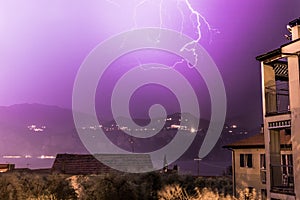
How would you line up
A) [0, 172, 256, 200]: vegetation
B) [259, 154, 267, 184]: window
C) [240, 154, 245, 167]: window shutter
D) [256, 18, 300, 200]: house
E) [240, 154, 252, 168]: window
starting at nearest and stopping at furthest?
[256, 18, 300, 200]: house, [259, 154, 267, 184]: window, [0, 172, 256, 200]: vegetation, [240, 154, 252, 168]: window, [240, 154, 245, 167]: window shutter

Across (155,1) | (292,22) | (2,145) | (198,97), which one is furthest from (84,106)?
(292,22)

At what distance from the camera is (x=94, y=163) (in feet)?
121

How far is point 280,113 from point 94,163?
2560 centimetres

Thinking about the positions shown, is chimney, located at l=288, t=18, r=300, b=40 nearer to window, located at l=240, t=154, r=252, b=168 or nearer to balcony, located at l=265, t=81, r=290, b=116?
balcony, located at l=265, t=81, r=290, b=116

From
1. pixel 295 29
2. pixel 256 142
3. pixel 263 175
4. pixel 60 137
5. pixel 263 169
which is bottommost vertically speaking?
pixel 263 175

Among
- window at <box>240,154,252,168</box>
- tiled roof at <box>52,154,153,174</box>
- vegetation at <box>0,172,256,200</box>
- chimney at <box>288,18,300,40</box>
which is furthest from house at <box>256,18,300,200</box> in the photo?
tiled roof at <box>52,154,153,174</box>

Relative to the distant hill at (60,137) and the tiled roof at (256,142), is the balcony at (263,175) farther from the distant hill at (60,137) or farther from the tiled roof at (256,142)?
the distant hill at (60,137)

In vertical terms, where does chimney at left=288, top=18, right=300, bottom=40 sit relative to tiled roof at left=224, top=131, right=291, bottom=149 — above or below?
above

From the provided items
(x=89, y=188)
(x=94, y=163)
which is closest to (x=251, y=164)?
(x=89, y=188)

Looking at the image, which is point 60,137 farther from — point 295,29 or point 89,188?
point 295,29

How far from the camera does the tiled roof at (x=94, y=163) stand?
35906mm

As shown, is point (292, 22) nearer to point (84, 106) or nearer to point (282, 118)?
point (282, 118)

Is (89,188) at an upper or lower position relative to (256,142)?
lower

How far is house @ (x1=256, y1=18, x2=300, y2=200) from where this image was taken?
44.3ft
